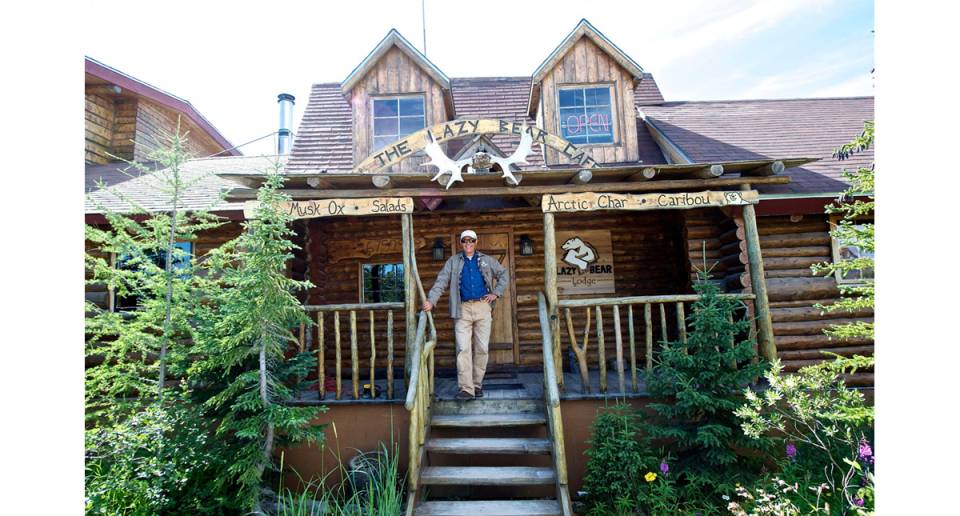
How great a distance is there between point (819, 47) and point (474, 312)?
4.28 m

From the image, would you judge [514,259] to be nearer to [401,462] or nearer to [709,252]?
[709,252]

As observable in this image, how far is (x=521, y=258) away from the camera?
8.45m

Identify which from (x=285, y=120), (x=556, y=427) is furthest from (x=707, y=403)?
(x=285, y=120)

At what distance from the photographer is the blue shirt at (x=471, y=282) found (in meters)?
6.02

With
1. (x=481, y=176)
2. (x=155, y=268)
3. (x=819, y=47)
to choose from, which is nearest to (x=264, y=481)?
(x=155, y=268)

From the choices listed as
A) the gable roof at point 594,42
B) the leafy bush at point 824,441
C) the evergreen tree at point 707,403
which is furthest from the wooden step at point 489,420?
the gable roof at point 594,42

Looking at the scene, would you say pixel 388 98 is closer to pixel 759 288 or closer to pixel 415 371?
pixel 415 371

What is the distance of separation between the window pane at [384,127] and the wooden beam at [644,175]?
425cm

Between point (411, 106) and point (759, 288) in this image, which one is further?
point (411, 106)

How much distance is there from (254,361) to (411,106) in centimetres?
532

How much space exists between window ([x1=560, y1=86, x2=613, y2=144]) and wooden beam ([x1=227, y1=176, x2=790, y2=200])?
2.45 m

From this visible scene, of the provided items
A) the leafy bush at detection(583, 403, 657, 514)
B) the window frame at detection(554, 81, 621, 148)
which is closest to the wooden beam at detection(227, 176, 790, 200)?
the window frame at detection(554, 81, 621, 148)

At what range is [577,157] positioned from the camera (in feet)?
20.6

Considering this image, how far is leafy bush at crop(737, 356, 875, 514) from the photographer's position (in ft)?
13.5
